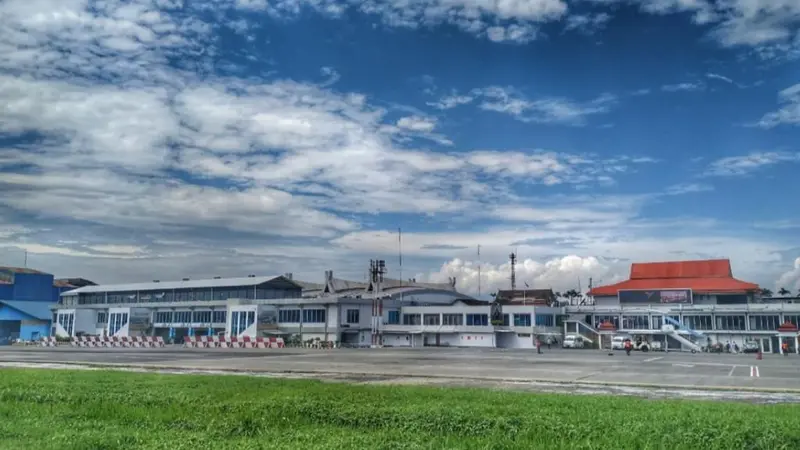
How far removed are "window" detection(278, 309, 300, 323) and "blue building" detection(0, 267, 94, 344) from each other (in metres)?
54.9

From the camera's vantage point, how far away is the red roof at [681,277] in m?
94.9

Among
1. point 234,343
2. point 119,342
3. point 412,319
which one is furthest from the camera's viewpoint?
point 412,319

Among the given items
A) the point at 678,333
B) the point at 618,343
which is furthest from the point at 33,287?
the point at 678,333

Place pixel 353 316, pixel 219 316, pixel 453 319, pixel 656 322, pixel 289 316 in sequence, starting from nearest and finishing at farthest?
pixel 656 322, pixel 353 316, pixel 289 316, pixel 453 319, pixel 219 316

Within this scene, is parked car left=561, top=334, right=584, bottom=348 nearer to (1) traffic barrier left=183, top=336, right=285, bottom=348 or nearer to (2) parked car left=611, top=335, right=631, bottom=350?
(2) parked car left=611, top=335, right=631, bottom=350

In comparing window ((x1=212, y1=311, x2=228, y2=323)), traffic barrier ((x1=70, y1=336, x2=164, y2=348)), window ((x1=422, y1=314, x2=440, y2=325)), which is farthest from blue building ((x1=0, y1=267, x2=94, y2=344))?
window ((x1=422, y1=314, x2=440, y2=325))

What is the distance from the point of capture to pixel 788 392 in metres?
27.1

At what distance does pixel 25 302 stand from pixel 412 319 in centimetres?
8379

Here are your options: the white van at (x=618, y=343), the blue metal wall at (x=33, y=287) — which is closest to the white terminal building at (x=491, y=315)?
the white van at (x=618, y=343)

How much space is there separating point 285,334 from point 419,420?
85.6 metres

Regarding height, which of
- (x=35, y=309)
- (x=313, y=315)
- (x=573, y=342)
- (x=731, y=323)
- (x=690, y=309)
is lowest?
(x=573, y=342)

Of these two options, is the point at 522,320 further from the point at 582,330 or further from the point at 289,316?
the point at 289,316

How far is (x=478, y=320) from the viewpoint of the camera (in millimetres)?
99250

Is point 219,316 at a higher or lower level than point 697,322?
higher
